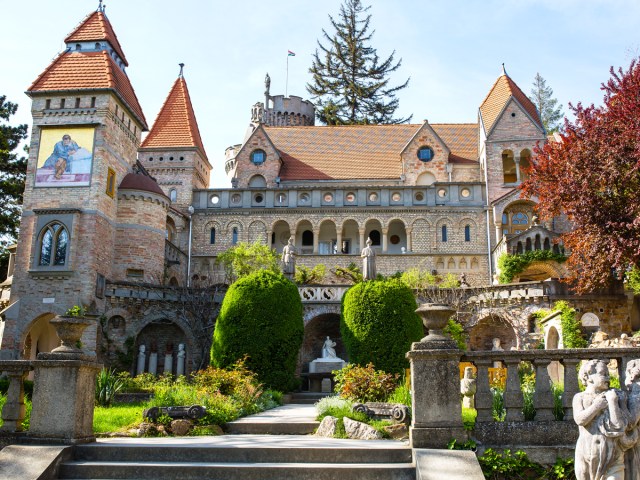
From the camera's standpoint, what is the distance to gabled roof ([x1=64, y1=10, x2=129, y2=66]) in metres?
33.8

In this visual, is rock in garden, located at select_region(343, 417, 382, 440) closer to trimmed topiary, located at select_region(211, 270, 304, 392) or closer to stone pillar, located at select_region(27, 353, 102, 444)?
stone pillar, located at select_region(27, 353, 102, 444)

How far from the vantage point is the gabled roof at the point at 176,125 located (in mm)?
41875

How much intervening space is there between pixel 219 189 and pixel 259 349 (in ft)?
69.6

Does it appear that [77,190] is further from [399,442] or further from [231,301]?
[399,442]

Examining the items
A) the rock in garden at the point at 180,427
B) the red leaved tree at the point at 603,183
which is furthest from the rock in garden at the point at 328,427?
the red leaved tree at the point at 603,183

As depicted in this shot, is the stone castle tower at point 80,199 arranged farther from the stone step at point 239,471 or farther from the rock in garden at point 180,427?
the stone step at point 239,471

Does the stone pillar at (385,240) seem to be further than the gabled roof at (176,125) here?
No

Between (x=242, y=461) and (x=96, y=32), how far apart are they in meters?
31.0

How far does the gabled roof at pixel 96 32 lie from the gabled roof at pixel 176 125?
7.53 m

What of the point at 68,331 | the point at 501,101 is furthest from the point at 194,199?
the point at 68,331

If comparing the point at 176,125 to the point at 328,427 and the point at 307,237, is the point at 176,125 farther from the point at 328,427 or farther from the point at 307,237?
the point at 328,427

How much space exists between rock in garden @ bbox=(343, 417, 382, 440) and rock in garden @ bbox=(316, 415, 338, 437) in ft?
0.60

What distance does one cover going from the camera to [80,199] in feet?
95.5

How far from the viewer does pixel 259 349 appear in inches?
779
